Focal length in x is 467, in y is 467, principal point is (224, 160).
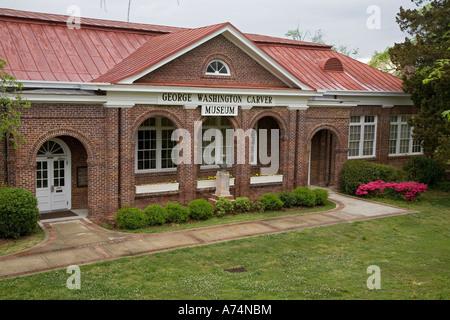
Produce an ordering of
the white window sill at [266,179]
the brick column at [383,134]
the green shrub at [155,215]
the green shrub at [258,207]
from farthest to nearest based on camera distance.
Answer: the brick column at [383,134], the white window sill at [266,179], the green shrub at [258,207], the green shrub at [155,215]

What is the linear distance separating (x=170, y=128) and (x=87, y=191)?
4.05 m

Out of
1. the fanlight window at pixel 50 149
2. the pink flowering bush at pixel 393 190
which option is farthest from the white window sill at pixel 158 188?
the pink flowering bush at pixel 393 190

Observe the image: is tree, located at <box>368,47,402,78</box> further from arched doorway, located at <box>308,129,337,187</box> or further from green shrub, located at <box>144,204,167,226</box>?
green shrub, located at <box>144,204,167,226</box>

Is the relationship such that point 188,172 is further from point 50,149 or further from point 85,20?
point 85,20

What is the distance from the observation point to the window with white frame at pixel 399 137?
2558 cm

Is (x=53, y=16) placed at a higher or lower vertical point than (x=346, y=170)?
higher

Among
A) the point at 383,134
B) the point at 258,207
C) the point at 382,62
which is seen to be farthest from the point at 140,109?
the point at 382,62

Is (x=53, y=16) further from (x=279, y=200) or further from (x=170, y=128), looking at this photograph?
(x=279, y=200)

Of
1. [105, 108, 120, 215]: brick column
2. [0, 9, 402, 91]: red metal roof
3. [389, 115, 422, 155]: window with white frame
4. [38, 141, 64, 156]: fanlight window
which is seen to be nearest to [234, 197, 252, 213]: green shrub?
[105, 108, 120, 215]: brick column

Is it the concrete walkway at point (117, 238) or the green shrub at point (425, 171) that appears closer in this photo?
the concrete walkway at point (117, 238)

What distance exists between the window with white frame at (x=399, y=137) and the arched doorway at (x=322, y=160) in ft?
15.1

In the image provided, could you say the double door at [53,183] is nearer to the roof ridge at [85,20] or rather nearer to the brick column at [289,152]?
the roof ridge at [85,20]

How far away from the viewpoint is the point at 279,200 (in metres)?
17.9

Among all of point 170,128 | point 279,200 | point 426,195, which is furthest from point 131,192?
point 426,195
